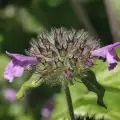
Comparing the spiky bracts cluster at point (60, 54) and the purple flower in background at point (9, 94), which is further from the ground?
the purple flower in background at point (9, 94)

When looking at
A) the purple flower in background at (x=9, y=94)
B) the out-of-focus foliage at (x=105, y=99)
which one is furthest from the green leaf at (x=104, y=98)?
the purple flower in background at (x=9, y=94)

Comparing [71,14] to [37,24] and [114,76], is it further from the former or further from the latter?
[114,76]

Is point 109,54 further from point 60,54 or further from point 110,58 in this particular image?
point 60,54

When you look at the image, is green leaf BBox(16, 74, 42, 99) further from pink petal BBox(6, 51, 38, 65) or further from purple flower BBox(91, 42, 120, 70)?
purple flower BBox(91, 42, 120, 70)

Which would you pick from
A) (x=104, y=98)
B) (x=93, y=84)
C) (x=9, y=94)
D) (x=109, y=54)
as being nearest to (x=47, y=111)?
(x=9, y=94)

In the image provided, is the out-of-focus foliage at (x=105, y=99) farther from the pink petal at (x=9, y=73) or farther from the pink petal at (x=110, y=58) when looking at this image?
the pink petal at (x=9, y=73)

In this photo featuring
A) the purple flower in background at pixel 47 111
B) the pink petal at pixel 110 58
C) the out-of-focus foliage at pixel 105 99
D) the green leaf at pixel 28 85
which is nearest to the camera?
the pink petal at pixel 110 58

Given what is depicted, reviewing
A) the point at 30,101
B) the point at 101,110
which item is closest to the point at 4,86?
the point at 30,101
